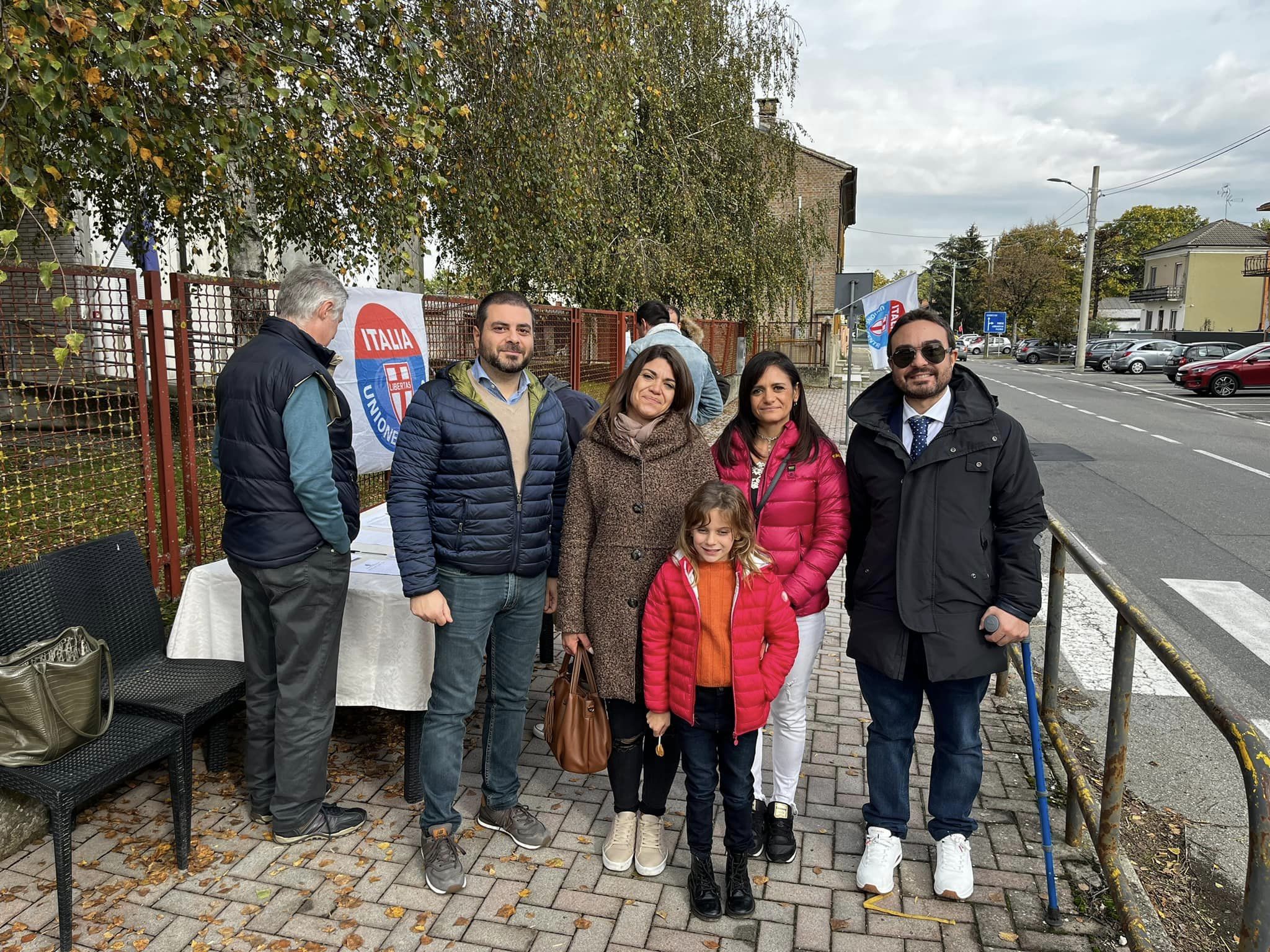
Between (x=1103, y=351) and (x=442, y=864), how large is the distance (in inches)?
1915

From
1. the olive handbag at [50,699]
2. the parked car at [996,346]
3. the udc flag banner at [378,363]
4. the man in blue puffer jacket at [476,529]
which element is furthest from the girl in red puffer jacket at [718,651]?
the parked car at [996,346]

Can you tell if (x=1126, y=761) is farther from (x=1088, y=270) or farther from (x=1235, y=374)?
(x=1088, y=270)

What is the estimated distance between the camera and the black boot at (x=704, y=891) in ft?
9.93

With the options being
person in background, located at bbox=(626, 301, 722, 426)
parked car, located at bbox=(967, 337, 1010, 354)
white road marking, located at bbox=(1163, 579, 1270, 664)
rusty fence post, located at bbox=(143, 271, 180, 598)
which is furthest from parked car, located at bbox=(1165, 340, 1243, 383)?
rusty fence post, located at bbox=(143, 271, 180, 598)

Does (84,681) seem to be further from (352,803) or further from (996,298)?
(996,298)

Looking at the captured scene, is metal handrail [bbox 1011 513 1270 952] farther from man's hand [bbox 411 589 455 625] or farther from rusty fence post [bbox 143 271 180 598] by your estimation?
rusty fence post [bbox 143 271 180 598]

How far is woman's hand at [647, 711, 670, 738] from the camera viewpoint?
10.2 ft

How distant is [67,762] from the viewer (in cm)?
299

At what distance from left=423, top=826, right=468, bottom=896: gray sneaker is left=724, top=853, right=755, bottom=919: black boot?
0.94 meters

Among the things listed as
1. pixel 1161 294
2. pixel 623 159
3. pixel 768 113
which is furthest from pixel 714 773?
pixel 1161 294

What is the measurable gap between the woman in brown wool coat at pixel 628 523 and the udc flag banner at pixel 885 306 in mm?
9618

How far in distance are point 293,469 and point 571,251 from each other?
759 centimetres

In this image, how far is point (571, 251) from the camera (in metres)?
10.3

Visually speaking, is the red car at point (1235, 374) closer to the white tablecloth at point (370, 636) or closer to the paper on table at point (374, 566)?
the paper on table at point (374, 566)
